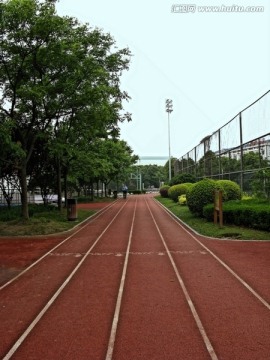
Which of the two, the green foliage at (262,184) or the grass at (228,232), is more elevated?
the green foliage at (262,184)

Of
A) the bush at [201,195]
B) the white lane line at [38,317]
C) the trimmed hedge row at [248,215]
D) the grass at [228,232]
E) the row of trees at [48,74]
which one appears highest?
the row of trees at [48,74]

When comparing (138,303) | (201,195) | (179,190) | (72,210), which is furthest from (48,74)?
(179,190)

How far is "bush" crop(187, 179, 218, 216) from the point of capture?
18.0 meters

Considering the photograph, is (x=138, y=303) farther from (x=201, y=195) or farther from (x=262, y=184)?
(x=262, y=184)

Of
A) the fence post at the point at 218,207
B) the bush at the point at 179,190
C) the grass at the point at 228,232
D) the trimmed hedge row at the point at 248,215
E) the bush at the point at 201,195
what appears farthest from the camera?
the bush at the point at 179,190

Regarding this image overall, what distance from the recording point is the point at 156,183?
344 ft

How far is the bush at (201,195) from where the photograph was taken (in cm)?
1795

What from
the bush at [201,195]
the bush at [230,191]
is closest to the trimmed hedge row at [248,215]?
the bush at [201,195]

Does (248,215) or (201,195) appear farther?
(201,195)

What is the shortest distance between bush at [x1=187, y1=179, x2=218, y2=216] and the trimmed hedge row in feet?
4.17

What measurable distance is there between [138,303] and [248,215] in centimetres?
878

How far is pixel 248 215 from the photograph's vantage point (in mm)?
13852

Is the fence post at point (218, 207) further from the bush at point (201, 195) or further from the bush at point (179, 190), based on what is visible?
the bush at point (179, 190)

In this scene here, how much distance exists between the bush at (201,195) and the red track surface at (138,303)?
6698mm
